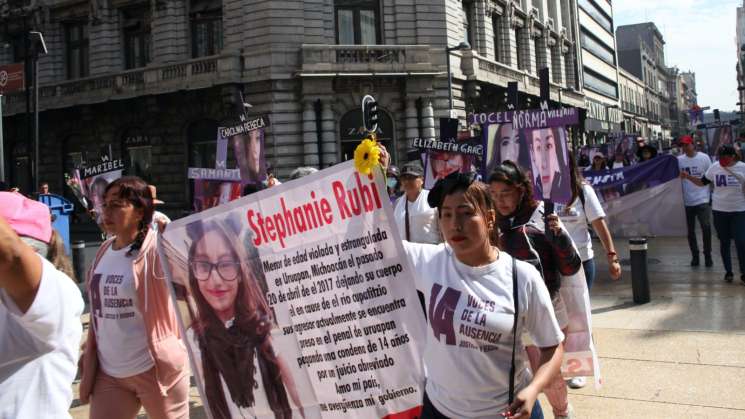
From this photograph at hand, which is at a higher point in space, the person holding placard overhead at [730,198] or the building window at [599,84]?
the building window at [599,84]

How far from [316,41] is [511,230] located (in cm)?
2103

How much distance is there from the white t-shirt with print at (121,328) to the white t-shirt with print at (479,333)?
1.57 m

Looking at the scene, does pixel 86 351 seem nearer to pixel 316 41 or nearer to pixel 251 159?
pixel 251 159

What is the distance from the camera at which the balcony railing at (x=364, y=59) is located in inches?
901

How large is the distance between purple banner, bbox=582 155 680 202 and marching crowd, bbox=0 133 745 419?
7.03m

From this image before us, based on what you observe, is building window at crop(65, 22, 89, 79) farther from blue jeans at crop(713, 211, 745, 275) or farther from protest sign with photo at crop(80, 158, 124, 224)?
blue jeans at crop(713, 211, 745, 275)

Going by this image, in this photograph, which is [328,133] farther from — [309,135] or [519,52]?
[519,52]

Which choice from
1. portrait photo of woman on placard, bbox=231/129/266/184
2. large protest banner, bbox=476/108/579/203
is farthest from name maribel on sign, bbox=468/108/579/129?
portrait photo of woman on placard, bbox=231/129/266/184

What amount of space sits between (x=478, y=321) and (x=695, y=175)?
882 cm

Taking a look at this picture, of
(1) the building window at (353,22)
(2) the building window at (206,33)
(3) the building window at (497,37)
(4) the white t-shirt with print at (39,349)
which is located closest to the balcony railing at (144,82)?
(2) the building window at (206,33)

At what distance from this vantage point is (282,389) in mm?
2887

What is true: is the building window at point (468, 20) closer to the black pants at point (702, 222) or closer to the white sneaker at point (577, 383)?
the black pants at point (702, 222)

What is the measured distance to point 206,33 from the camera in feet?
84.0

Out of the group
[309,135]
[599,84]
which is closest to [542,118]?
[309,135]
